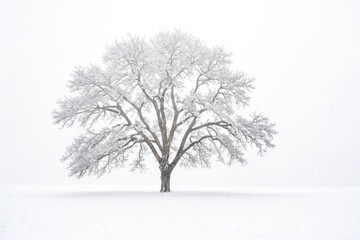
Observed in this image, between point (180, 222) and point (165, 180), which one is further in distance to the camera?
point (165, 180)

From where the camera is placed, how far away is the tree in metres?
28.1

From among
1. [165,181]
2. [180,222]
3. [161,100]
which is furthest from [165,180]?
[180,222]

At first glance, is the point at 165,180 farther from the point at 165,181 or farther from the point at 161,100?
the point at 161,100

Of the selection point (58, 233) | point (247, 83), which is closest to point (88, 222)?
point (58, 233)

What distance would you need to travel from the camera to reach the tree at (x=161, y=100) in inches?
1106

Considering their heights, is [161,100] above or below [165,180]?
above

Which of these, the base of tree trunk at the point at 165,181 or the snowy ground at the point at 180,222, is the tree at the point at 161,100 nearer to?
the base of tree trunk at the point at 165,181

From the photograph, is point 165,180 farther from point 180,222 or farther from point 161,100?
point 180,222

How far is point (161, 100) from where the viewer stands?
1172 inches

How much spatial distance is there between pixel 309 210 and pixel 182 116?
1490 centimetres

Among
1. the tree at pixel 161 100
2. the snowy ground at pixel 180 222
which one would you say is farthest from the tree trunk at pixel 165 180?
the snowy ground at pixel 180 222

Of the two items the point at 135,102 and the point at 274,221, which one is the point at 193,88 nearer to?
the point at 135,102

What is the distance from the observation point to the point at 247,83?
29078mm

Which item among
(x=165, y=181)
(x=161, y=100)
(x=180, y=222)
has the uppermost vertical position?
(x=161, y=100)
